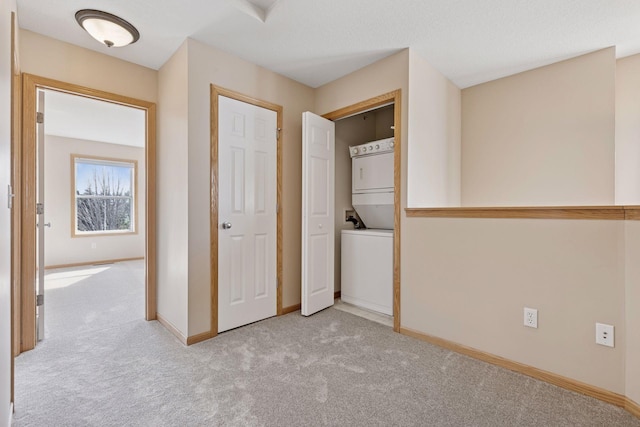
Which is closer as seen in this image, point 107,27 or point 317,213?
point 107,27

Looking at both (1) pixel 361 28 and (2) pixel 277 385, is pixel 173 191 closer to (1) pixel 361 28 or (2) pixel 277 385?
(2) pixel 277 385

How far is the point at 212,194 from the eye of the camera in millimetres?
2428

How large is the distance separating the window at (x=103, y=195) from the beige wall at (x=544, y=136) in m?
6.20

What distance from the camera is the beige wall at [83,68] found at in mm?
2203

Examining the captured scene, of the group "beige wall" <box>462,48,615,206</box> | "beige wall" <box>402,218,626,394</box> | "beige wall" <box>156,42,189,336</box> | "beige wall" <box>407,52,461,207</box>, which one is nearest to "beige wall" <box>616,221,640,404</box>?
"beige wall" <box>402,218,626,394</box>

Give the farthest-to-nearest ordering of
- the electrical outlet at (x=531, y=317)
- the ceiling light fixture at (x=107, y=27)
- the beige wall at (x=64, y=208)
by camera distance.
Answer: the beige wall at (x=64, y=208) < the ceiling light fixture at (x=107, y=27) < the electrical outlet at (x=531, y=317)

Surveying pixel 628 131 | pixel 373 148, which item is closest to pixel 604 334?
pixel 628 131

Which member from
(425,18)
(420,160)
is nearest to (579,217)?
(420,160)

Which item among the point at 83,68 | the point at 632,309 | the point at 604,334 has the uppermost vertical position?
the point at 83,68

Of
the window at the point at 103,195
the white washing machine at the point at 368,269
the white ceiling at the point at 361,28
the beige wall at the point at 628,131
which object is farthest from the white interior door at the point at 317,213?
the window at the point at 103,195

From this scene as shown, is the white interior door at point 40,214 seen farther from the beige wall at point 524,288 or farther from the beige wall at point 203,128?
the beige wall at point 524,288

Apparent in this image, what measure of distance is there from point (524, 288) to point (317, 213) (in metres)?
1.76

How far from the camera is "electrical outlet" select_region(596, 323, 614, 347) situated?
1.60m

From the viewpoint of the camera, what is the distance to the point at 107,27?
202 cm
